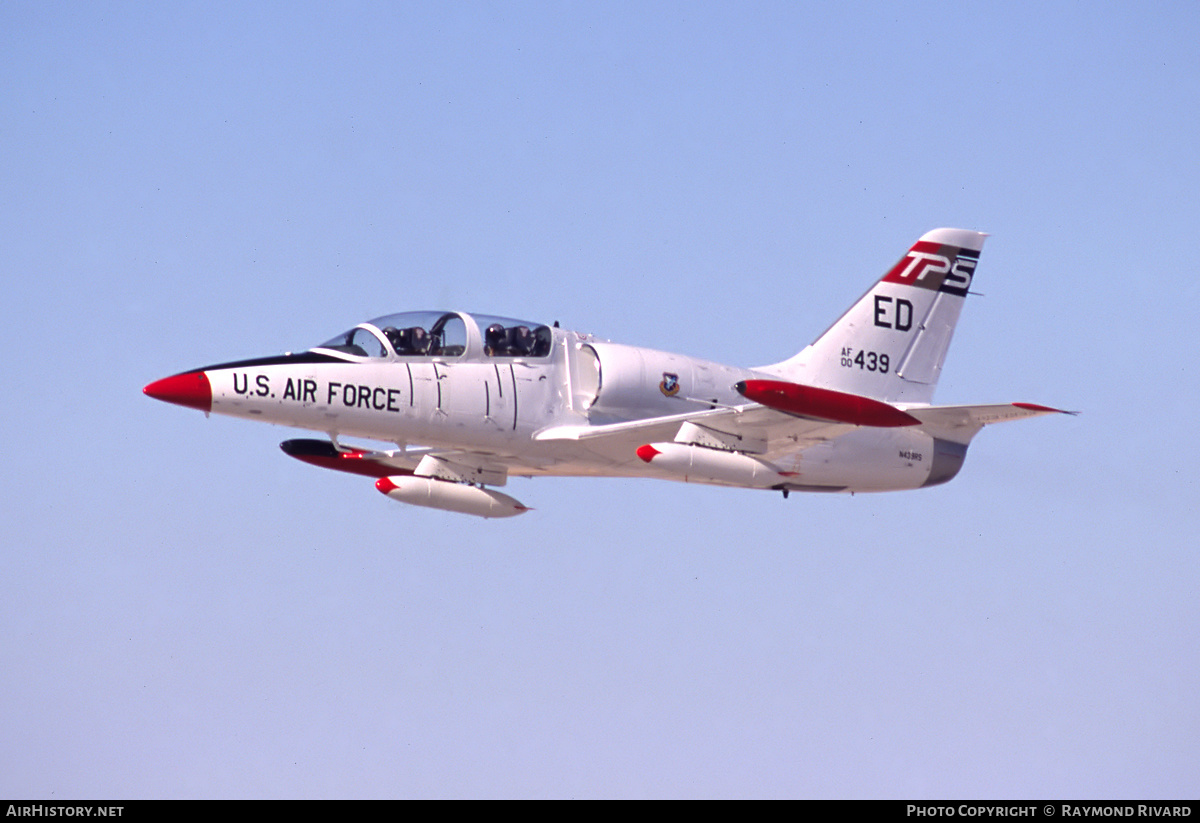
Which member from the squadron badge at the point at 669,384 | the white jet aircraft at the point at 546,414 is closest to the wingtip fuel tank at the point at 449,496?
the white jet aircraft at the point at 546,414

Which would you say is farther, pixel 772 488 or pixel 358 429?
pixel 772 488

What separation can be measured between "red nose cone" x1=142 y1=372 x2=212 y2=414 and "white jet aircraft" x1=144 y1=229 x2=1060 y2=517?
0.02 m

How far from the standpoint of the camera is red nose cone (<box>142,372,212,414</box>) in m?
22.5

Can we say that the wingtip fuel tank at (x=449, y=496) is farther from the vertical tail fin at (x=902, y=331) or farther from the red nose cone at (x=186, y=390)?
the vertical tail fin at (x=902, y=331)

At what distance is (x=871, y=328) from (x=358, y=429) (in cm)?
973

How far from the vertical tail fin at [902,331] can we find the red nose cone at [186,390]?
997 centimetres

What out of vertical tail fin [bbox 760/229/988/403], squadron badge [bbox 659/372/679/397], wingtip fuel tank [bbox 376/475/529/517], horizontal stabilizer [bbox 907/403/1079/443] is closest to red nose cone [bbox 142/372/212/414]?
wingtip fuel tank [bbox 376/475/529/517]

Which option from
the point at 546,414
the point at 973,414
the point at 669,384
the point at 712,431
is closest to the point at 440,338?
the point at 546,414

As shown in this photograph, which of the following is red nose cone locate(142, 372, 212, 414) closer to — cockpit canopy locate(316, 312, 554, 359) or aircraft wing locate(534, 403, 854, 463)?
cockpit canopy locate(316, 312, 554, 359)

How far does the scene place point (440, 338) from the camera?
79.5ft

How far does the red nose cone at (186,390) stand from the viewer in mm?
22547

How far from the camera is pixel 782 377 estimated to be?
1086 inches
